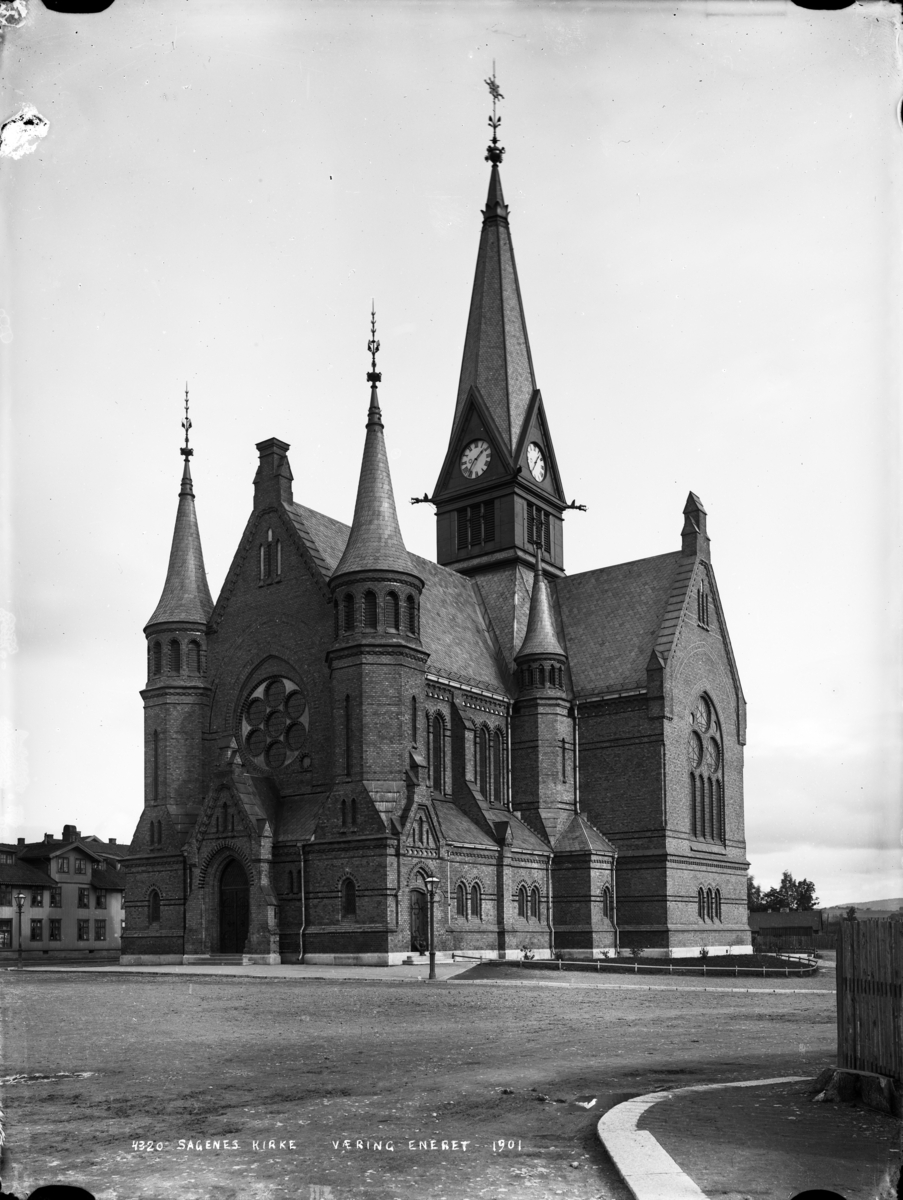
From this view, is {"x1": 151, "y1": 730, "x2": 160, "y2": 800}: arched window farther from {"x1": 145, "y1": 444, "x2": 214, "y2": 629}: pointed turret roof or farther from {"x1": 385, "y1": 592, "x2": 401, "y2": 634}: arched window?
{"x1": 385, "y1": 592, "x2": 401, "y2": 634}: arched window

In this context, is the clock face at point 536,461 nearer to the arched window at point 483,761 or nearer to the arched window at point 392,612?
the arched window at point 483,761

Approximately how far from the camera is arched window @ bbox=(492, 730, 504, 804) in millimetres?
51688

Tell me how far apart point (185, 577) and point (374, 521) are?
33.5ft

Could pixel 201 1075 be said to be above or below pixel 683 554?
below

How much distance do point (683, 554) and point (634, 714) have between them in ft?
28.3

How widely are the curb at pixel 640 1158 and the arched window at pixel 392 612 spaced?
3383cm

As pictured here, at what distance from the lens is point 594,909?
1964 inches

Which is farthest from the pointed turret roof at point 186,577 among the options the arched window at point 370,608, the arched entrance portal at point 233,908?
the arched entrance portal at point 233,908

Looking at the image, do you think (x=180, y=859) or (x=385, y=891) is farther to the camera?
(x=180, y=859)

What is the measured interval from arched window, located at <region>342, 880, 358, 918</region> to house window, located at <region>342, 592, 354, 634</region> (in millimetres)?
8759

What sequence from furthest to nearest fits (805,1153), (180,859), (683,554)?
(683,554) < (180,859) < (805,1153)

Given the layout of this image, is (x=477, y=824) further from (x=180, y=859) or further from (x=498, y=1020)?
(x=498, y=1020)

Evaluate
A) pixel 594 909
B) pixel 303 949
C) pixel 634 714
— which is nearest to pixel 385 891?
pixel 303 949

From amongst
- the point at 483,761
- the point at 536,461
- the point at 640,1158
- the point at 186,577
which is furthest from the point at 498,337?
the point at 640,1158
